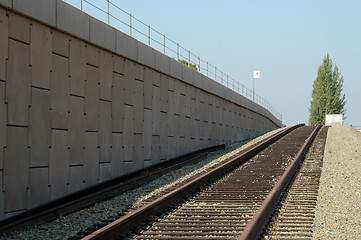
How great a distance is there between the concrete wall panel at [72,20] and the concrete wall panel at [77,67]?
24cm

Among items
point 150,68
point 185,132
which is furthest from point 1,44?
point 185,132

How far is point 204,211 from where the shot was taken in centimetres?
1060

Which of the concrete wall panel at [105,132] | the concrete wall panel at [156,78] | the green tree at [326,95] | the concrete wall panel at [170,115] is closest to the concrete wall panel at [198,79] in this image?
the concrete wall panel at [170,115]

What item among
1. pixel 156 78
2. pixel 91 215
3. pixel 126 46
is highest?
pixel 126 46

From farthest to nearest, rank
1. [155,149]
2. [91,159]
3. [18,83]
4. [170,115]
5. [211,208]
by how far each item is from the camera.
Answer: [170,115] → [155,149] → [91,159] → [211,208] → [18,83]

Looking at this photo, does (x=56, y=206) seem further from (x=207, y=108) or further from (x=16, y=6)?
(x=207, y=108)

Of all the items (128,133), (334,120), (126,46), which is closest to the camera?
(126,46)

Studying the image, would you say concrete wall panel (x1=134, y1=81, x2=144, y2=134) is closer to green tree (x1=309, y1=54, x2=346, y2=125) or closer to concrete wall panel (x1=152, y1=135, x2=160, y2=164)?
concrete wall panel (x1=152, y1=135, x2=160, y2=164)

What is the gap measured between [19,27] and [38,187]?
3.41 m

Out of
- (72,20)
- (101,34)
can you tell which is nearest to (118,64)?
(101,34)

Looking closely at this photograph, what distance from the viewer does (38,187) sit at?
10.4 meters

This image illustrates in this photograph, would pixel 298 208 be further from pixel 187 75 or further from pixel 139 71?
pixel 187 75

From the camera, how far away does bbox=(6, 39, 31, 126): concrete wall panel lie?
9680mm

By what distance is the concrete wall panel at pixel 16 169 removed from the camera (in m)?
9.48
